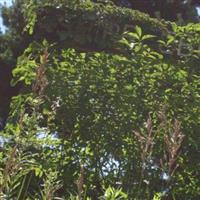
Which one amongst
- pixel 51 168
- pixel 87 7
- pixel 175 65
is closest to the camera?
pixel 51 168

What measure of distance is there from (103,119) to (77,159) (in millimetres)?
338

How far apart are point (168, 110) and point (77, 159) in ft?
2.46

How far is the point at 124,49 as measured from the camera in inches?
183

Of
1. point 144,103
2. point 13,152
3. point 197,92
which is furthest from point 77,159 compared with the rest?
point 13,152

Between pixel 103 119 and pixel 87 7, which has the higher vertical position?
pixel 87 7

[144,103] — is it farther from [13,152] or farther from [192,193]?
[13,152]

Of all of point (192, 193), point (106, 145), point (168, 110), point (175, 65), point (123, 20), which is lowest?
point (192, 193)

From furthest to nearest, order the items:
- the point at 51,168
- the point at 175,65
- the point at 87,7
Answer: the point at 87,7
the point at 175,65
the point at 51,168

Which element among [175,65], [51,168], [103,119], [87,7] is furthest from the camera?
[87,7]

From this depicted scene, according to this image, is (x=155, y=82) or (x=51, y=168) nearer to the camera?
(x=51, y=168)

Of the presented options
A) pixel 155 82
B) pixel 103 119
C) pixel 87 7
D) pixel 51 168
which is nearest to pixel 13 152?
pixel 51 168

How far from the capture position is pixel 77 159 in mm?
3908

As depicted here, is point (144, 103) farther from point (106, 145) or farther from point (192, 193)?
point (192, 193)

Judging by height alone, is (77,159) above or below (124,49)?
below
